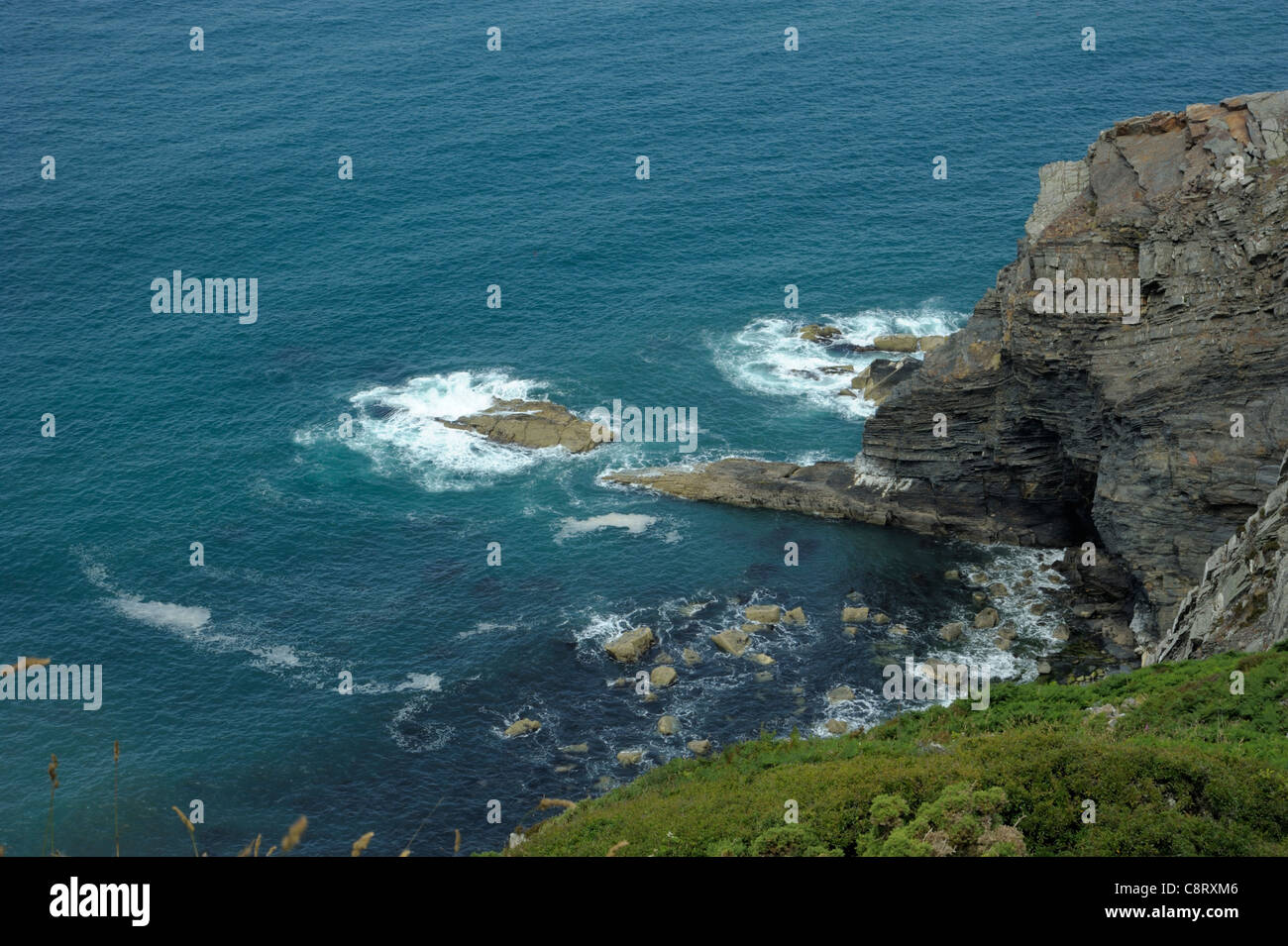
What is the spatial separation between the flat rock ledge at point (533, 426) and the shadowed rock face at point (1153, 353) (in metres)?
30.3

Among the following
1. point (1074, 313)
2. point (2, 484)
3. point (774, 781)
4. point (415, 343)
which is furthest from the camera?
point (415, 343)

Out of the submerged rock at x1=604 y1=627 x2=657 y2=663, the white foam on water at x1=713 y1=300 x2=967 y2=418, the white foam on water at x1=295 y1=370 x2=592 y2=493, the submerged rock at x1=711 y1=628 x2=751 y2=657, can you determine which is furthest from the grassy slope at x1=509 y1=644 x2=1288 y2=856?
the white foam on water at x1=713 y1=300 x2=967 y2=418

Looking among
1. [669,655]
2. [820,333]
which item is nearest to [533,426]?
[820,333]

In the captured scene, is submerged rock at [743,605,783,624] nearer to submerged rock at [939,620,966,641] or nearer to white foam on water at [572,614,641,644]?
white foam on water at [572,614,641,644]

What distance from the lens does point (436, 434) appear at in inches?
4063

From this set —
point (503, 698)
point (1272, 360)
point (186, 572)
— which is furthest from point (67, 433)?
point (1272, 360)

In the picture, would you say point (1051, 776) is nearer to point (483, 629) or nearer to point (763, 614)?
point (763, 614)

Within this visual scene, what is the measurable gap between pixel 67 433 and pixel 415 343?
3059 centimetres

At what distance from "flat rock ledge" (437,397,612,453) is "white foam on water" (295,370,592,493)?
2.33 ft

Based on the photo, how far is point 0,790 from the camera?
7081 cm

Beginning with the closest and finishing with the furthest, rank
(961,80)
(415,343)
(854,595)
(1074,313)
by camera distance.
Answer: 1. (1074,313)
2. (854,595)
3. (415,343)
4. (961,80)

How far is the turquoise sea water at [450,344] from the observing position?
244 feet

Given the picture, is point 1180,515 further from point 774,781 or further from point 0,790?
point 0,790

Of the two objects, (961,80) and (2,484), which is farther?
(961,80)
